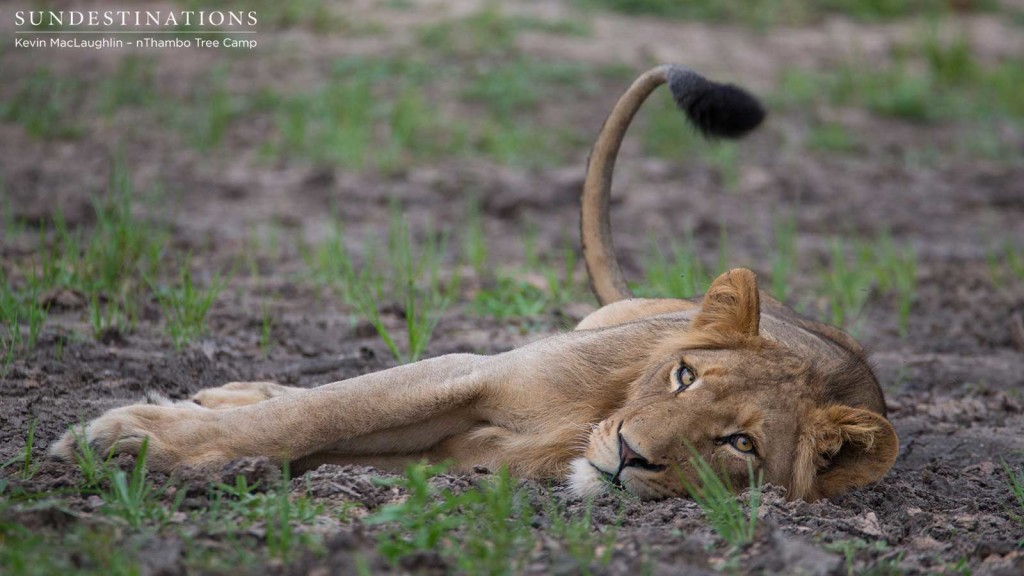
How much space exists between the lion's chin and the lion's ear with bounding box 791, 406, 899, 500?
1.92 feet

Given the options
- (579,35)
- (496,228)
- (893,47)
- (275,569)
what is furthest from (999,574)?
(893,47)

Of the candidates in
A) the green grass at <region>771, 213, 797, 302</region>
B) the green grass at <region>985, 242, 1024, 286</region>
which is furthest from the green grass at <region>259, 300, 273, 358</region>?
the green grass at <region>985, 242, 1024, 286</region>

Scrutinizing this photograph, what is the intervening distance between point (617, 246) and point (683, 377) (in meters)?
3.50

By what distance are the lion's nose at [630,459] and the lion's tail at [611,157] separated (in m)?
1.64

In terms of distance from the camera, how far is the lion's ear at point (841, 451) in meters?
3.28

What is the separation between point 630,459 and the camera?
302 centimetres

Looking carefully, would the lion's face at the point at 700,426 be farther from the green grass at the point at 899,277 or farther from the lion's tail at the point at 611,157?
the green grass at the point at 899,277

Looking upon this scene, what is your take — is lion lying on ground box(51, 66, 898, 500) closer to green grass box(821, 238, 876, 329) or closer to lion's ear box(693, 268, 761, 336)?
lion's ear box(693, 268, 761, 336)

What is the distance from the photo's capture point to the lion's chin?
3076mm

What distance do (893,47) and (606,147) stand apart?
7535 mm

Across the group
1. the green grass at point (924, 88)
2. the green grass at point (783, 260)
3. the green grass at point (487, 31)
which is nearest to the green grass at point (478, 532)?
the green grass at point (783, 260)

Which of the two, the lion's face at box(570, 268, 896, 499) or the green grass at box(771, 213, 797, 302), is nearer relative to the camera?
the lion's face at box(570, 268, 896, 499)

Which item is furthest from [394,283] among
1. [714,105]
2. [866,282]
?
[866,282]

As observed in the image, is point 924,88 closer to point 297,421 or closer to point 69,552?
point 297,421
